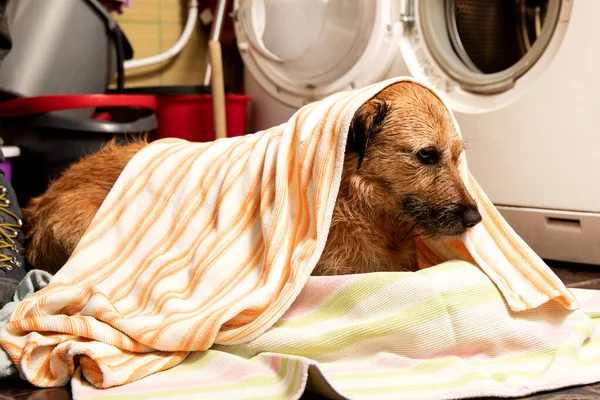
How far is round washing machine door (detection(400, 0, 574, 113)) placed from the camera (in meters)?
2.31

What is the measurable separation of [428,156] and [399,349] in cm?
45

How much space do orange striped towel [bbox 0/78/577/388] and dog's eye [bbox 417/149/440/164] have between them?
0.14 meters

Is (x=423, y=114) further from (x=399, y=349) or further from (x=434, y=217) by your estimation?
(x=399, y=349)

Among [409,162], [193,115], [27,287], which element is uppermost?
[409,162]

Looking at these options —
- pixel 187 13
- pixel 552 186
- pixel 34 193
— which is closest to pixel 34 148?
pixel 34 193

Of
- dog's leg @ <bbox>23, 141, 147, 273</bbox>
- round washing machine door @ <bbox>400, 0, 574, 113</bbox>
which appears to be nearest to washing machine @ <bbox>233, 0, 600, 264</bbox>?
round washing machine door @ <bbox>400, 0, 574, 113</bbox>

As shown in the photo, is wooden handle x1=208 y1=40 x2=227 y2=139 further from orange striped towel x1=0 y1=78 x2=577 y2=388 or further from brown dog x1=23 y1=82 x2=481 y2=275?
brown dog x1=23 y1=82 x2=481 y2=275

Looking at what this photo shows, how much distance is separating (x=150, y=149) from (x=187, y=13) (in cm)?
183

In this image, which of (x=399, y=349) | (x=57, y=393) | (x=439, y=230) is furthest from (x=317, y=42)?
(x=57, y=393)

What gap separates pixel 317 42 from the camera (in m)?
2.71

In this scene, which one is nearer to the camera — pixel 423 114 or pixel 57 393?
pixel 57 393

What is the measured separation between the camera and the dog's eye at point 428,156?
5.20 ft

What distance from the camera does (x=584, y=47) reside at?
80.1 inches

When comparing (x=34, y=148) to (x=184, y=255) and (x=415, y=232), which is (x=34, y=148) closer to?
(x=184, y=255)
